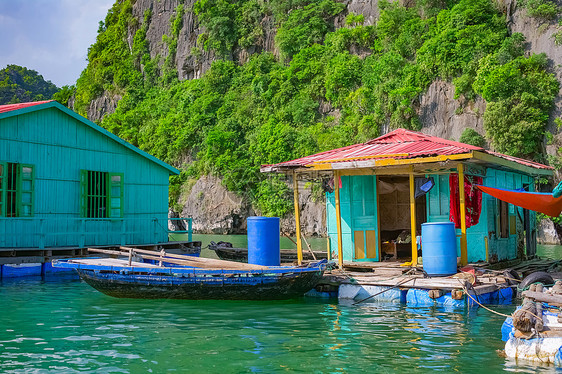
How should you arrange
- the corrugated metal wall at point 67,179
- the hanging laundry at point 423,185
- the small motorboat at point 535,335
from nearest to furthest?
1. the small motorboat at point 535,335
2. the hanging laundry at point 423,185
3. the corrugated metal wall at point 67,179

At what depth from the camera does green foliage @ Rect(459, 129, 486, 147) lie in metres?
37.4

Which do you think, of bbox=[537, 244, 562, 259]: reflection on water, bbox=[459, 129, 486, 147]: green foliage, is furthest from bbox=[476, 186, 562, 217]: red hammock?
bbox=[459, 129, 486, 147]: green foliage

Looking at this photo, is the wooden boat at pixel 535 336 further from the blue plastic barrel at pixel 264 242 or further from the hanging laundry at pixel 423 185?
the blue plastic barrel at pixel 264 242

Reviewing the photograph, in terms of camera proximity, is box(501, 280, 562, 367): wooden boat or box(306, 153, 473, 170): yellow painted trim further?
box(306, 153, 473, 170): yellow painted trim

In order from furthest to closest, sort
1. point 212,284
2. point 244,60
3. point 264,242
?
point 244,60 → point 264,242 → point 212,284

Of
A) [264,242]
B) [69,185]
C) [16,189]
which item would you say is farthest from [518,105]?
[16,189]

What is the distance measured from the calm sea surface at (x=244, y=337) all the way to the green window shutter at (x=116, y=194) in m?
7.57

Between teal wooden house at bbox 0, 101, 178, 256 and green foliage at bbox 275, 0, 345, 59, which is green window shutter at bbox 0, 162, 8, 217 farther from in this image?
green foliage at bbox 275, 0, 345, 59

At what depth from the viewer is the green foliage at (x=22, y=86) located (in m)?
97.8

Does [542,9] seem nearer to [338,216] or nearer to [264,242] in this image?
[338,216]

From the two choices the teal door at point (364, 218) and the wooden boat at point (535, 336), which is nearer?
the wooden boat at point (535, 336)

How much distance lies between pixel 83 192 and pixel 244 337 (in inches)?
505

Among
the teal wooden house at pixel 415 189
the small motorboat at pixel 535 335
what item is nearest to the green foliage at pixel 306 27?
the teal wooden house at pixel 415 189

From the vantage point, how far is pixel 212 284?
1370 cm
